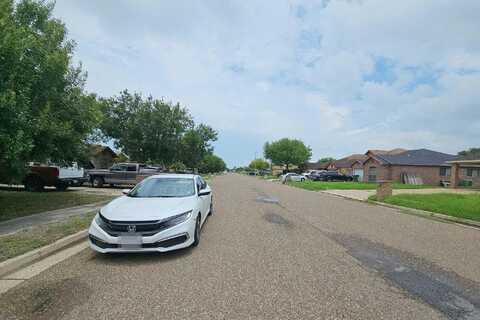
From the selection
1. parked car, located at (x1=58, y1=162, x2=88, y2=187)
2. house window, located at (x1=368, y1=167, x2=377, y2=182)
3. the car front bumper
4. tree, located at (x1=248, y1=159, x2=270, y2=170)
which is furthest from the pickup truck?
tree, located at (x1=248, y1=159, x2=270, y2=170)

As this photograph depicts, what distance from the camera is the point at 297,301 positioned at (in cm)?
332

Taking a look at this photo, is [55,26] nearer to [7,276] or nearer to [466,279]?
[7,276]

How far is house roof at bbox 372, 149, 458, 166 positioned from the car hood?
3791 cm

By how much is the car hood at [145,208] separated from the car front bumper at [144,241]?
0.91ft

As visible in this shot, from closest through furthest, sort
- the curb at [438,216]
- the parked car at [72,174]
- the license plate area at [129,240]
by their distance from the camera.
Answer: the license plate area at [129,240] → the curb at [438,216] → the parked car at [72,174]

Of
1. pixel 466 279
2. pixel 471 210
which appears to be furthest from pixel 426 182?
pixel 466 279

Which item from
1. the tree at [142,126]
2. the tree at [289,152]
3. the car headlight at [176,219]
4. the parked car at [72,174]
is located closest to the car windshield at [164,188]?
the car headlight at [176,219]

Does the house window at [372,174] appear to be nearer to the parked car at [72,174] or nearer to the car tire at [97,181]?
the car tire at [97,181]

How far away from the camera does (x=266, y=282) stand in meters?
3.84

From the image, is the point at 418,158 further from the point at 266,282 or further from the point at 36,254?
the point at 36,254

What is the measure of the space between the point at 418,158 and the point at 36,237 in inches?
1765

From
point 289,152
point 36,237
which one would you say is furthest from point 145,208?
point 289,152

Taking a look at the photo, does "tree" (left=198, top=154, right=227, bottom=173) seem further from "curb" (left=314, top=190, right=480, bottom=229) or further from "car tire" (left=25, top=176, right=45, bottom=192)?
"curb" (left=314, top=190, right=480, bottom=229)

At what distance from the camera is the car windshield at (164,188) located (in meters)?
6.21
